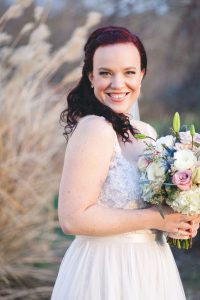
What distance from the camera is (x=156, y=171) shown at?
2051 mm

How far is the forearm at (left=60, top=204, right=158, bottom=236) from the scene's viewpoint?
2.04 m

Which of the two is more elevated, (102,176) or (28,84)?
(28,84)

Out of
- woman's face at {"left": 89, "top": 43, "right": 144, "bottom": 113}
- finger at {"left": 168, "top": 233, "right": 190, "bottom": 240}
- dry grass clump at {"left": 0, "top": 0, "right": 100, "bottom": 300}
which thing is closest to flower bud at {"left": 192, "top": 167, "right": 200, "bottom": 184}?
finger at {"left": 168, "top": 233, "right": 190, "bottom": 240}

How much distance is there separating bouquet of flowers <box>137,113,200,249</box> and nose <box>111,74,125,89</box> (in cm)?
19

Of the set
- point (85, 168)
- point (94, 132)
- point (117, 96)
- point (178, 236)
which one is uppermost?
point (117, 96)

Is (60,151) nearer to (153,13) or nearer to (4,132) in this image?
(4,132)

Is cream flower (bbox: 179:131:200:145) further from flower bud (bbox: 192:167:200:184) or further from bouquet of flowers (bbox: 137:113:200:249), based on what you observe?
flower bud (bbox: 192:167:200:184)

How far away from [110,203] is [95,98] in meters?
0.38

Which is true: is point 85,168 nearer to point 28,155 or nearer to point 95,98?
point 95,98

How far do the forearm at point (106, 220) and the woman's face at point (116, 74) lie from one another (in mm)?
362

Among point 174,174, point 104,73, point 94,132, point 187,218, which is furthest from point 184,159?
point 104,73

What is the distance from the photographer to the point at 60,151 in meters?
4.29

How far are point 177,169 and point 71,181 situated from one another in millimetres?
331

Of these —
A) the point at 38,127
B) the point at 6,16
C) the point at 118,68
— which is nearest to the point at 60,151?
the point at 38,127
